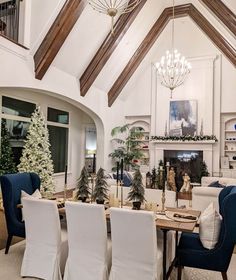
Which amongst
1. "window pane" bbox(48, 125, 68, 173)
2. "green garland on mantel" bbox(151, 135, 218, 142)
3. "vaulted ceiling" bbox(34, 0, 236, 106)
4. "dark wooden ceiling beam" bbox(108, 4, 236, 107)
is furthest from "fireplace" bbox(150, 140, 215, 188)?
"window pane" bbox(48, 125, 68, 173)

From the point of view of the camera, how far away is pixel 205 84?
30.0 ft

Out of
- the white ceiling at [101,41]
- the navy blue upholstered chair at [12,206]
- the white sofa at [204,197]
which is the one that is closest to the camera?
the navy blue upholstered chair at [12,206]

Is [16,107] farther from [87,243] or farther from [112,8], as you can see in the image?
[87,243]

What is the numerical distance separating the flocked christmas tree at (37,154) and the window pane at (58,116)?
6.43ft

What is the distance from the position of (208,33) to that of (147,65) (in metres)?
2.55

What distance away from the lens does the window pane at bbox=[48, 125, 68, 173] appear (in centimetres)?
895

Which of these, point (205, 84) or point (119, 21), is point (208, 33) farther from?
point (119, 21)

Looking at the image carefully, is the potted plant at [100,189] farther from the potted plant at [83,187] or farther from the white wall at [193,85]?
the white wall at [193,85]

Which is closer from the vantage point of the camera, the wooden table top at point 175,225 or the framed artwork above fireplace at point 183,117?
the wooden table top at point 175,225

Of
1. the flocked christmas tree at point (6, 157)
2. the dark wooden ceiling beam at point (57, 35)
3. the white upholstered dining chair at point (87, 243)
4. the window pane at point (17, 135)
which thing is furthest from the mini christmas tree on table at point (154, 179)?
the white upholstered dining chair at point (87, 243)

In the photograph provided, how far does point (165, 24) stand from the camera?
8.32 metres

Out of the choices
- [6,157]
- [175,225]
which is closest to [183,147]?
[6,157]

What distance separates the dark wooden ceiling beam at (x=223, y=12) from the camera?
604cm

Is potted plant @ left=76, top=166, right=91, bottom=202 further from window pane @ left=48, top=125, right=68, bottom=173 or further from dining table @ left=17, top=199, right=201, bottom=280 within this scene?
window pane @ left=48, top=125, right=68, bottom=173
